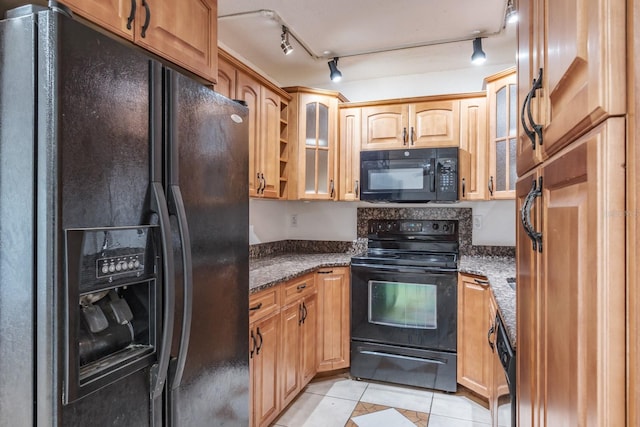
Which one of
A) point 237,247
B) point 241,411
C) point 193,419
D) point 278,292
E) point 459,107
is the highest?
point 459,107

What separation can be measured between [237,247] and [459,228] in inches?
92.5

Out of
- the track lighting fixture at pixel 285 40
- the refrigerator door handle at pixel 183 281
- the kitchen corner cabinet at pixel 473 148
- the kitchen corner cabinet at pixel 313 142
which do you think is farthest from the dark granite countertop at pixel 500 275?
the track lighting fixture at pixel 285 40

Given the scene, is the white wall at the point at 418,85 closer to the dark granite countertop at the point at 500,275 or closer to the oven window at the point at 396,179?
the oven window at the point at 396,179

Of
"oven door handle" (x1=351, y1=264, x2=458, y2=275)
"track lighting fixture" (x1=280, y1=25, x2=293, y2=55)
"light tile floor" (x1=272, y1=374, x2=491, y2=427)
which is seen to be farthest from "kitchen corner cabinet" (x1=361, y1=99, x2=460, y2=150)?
"light tile floor" (x1=272, y1=374, x2=491, y2=427)

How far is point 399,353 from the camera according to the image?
280 cm

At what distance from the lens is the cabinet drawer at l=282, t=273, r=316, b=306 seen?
93.1 inches

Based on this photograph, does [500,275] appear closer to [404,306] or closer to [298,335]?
[404,306]

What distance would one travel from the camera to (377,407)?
2.53 meters

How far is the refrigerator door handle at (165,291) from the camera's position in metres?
1.03

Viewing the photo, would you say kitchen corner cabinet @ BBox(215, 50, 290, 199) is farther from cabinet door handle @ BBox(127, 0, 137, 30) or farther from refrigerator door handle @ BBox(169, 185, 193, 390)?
refrigerator door handle @ BBox(169, 185, 193, 390)

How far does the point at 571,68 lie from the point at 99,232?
3.19 ft

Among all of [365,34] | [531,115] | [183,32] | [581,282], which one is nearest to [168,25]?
[183,32]

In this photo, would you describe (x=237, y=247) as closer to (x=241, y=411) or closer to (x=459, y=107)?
(x=241, y=411)

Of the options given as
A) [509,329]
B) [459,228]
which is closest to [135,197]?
[509,329]
